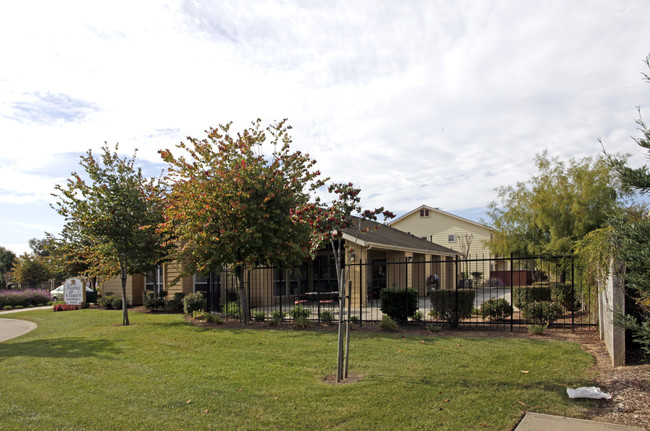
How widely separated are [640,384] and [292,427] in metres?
4.33

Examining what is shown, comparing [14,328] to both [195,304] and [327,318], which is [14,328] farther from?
[327,318]

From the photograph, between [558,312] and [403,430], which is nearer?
[403,430]

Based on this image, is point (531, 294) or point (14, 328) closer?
point (531, 294)

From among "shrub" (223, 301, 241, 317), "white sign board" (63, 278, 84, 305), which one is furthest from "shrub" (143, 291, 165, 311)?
"shrub" (223, 301, 241, 317)

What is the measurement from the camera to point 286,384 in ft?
19.8

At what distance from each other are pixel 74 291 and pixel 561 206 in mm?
21265

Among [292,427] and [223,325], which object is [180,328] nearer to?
[223,325]

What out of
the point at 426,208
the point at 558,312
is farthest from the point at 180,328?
the point at 426,208

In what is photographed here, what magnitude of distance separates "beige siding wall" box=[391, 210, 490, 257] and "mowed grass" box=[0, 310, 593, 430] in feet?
91.7

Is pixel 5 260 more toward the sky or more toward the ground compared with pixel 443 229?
more toward the ground

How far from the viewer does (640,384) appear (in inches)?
210

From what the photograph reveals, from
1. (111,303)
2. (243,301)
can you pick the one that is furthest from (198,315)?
(111,303)

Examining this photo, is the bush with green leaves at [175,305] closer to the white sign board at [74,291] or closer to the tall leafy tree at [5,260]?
the white sign board at [74,291]

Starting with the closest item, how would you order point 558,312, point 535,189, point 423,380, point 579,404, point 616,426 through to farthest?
point 616,426, point 579,404, point 423,380, point 558,312, point 535,189
